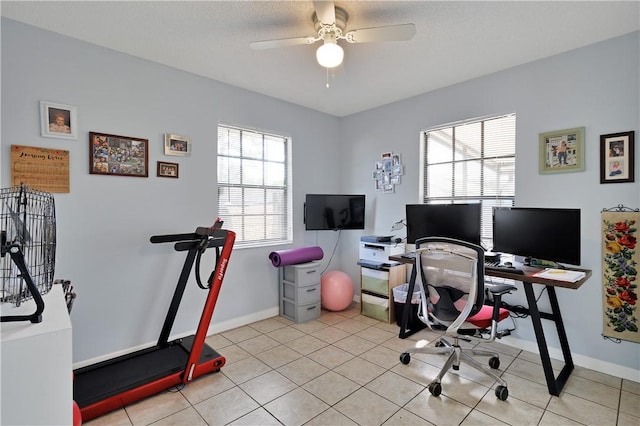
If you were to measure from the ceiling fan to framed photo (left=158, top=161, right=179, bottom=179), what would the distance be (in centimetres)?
151

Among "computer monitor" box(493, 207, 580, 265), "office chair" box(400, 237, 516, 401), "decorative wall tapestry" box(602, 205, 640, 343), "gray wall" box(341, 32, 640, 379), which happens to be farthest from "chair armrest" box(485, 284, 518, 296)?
"decorative wall tapestry" box(602, 205, 640, 343)

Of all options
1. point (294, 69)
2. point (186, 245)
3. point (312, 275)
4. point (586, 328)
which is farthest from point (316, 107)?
point (586, 328)

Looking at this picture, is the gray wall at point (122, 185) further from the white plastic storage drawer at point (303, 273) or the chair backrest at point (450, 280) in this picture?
the chair backrest at point (450, 280)

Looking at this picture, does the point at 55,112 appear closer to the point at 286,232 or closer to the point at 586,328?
the point at 286,232

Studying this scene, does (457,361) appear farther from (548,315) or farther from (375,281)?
(375,281)

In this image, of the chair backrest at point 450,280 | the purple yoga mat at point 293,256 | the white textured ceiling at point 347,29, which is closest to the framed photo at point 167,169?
the white textured ceiling at point 347,29

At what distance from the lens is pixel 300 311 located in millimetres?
3746

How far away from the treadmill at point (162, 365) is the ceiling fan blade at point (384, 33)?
5.51 feet

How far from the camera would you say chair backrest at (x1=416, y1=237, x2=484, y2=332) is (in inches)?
89.0

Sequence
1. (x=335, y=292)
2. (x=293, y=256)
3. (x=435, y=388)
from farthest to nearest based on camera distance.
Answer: (x=335, y=292) → (x=293, y=256) → (x=435, y=388)

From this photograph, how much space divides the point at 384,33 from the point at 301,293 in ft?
9.12

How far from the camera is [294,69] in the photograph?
10.3 ft

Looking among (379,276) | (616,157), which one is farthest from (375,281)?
(616,157)

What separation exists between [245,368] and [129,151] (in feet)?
7.09
